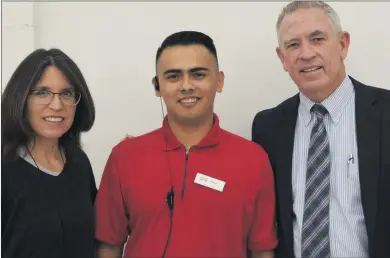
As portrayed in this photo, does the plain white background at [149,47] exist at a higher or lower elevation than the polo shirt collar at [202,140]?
higher

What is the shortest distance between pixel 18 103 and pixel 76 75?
0.86ft

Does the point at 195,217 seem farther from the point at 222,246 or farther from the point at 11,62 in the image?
the point at 11,62

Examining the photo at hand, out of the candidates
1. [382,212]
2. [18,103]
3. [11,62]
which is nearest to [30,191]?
[18,103]

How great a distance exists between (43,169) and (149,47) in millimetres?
1064

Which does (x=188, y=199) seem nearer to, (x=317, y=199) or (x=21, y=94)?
(x=317, y=199)

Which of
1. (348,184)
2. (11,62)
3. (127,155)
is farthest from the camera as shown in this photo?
(11,62)

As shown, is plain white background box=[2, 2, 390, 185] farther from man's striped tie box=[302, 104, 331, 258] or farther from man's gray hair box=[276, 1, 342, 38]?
man's striped tie box=[302, 104, 331, 258]

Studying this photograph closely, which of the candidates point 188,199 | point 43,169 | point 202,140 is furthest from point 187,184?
point 43,169

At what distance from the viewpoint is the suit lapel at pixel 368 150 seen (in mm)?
1523

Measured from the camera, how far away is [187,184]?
→ 1.57 m

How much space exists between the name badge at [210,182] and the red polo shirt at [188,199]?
1cm

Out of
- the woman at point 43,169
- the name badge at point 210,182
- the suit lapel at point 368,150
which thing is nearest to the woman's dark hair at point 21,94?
the woman at point 43,169

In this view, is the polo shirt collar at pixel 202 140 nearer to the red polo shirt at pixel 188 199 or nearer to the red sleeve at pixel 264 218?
the red polo shirt at pixel 188 199

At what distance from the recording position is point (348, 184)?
62.4 inches
